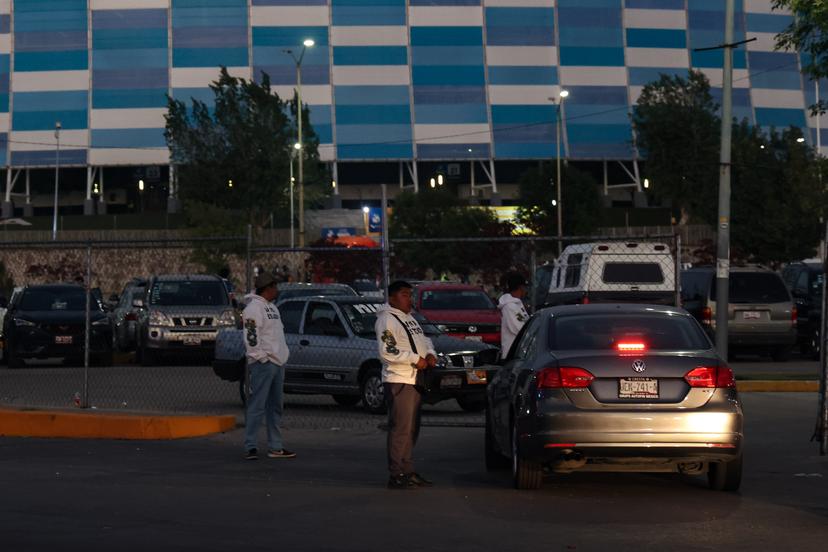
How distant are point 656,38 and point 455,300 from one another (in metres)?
58.9

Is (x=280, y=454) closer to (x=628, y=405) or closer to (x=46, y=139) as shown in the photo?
(x=628, y=405)

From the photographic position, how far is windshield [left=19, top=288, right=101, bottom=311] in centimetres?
3052

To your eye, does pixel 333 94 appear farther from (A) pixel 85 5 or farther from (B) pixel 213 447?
(B) pixel 213 447

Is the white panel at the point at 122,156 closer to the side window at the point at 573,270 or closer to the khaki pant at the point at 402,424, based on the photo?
the side window at the point at 573,270

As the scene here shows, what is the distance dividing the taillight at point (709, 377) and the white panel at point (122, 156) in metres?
71.1

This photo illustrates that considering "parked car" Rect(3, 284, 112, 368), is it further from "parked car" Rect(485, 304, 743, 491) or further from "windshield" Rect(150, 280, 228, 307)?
"parked car" Rect(485, 304, 743, 491)

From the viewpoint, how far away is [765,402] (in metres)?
21.8

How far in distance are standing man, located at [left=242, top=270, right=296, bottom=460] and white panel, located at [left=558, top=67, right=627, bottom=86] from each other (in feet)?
223

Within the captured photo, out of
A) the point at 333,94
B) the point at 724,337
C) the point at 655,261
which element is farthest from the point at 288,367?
the point at 333,94

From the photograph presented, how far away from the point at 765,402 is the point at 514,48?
61855mm

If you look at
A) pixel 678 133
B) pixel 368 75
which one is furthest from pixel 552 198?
pixel 368 75

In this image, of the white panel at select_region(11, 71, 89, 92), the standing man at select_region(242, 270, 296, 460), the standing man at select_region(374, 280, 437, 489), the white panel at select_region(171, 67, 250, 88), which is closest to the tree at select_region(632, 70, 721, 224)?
the white panel at select_region(171, 67, 250, 88)

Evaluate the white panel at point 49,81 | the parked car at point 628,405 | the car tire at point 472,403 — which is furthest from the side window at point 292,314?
the white panel at point 49,81

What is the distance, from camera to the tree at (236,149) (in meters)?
59.8
